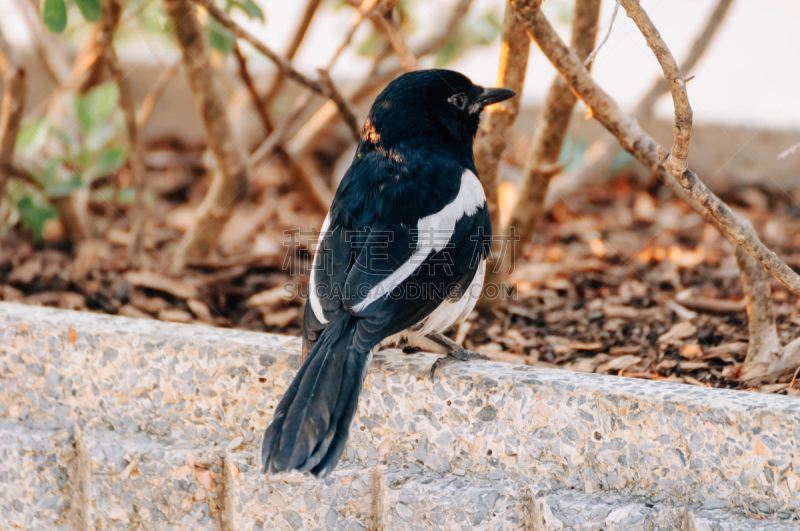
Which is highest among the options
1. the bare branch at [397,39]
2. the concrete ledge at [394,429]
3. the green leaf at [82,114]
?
the bare branch at [397,39]

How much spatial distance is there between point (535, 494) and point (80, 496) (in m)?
1.40

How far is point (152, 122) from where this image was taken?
593 cm

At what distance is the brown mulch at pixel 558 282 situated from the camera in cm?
266

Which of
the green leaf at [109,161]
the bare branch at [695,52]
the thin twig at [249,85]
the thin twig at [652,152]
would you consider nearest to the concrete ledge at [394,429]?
the thin twig at [652,152]

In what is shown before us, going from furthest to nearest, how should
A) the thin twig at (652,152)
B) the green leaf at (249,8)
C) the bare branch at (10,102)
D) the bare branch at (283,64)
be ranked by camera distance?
the bare branch at (10,102)
the green leaf at (249,8)
the bare branch at (283,64)
the thin twig at (652,152)

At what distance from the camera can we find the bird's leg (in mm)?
2006

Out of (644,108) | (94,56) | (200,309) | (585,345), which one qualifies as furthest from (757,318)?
(94,56)

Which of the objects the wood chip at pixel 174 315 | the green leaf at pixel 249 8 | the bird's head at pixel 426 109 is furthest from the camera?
the wood chip at pixel 174 315

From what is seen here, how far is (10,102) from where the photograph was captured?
3.17 m

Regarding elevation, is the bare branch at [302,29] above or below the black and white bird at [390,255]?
above

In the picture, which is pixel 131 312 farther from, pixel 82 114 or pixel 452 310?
pixel 452 310

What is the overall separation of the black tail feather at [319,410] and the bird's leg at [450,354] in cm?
21

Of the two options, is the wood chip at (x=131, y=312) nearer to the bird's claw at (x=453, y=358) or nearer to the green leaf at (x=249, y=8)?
the green leaf at (x=249, y=8)

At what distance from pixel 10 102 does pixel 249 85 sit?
3.44 feet
